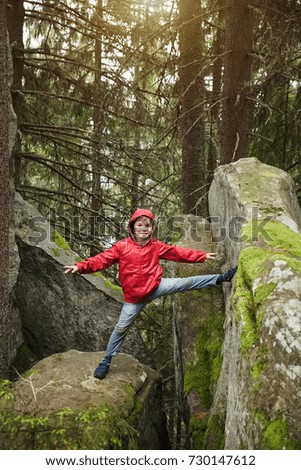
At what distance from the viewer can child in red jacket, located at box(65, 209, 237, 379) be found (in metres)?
5.10

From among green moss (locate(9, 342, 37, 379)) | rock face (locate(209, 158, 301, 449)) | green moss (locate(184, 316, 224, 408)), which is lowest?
green moss (locate(9, 342, 37, 379))

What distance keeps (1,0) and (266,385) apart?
17.6 ft

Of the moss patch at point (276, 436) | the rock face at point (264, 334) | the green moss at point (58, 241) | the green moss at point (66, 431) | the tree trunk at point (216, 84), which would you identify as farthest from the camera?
the tree trunk at point (216, 84)

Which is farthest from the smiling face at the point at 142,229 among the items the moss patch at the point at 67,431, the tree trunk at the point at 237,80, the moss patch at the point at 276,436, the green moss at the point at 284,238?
the moss patch at the point at 276,436

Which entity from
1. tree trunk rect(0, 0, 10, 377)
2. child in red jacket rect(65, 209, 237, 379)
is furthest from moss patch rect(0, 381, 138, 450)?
tree trunk rect(0, 0, 10, 377)

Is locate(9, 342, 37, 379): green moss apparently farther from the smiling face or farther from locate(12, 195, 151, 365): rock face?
the smiling face

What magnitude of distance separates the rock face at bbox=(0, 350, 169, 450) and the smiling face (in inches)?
68.0

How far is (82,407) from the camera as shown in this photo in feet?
13.8

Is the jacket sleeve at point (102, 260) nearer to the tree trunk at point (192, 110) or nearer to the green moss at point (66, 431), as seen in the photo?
the green moss at point (66, 431)

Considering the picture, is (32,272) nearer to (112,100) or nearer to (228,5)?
(112,100)

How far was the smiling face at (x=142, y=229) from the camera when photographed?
5.25 m

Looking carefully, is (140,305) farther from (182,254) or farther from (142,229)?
(142,229)

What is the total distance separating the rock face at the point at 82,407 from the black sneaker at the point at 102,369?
0.05 m
